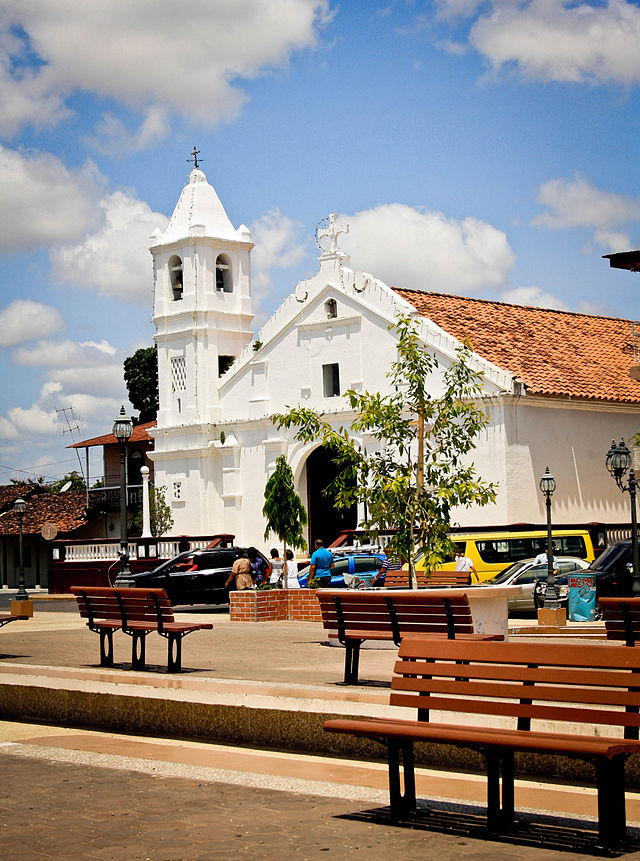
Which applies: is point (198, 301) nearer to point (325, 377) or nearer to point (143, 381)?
point (325, 377)

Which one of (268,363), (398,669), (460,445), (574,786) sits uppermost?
(268,363)

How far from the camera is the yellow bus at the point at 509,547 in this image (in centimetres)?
2769

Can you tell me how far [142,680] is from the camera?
11.0 metres

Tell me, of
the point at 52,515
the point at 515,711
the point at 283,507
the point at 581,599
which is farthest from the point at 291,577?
the point at 52,515

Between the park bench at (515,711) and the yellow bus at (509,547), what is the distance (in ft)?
67.4

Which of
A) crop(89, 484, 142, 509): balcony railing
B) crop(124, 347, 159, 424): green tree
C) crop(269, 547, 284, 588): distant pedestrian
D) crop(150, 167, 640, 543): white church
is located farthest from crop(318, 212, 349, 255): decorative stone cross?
crop(124, 347, 159, 424): green tree

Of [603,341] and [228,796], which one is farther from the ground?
[603,341]

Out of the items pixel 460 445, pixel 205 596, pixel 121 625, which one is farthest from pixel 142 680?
pixel 205 596

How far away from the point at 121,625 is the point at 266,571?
55.8 feet

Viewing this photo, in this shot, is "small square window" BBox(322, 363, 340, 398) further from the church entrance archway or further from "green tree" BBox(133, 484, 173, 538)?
"green tree" BBox(133, 484, 173, 538)

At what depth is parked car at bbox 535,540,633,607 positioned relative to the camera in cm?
2102

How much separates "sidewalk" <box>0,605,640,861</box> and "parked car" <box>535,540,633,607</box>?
30.2ft

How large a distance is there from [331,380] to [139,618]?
100ft

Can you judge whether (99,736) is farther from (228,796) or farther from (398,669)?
(398,669)
